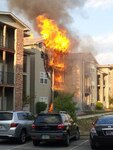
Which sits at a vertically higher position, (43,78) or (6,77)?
(43,78)

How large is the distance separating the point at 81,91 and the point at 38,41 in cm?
2021

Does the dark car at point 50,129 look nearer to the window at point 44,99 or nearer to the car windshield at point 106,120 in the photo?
the car windshield at point 106,120

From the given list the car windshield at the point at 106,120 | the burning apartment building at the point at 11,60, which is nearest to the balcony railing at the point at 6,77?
the burning apartment building at the point at 11,60

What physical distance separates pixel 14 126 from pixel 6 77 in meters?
19.5

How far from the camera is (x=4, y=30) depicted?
36.3 meters

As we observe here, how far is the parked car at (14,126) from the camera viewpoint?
57.9 feet

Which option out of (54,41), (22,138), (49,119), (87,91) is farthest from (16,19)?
(87,91)

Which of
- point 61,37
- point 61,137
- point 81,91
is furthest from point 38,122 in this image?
point 81,91

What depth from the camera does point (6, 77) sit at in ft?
121

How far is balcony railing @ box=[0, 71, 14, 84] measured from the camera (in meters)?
36.3

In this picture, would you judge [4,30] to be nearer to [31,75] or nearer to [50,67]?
[50,67]

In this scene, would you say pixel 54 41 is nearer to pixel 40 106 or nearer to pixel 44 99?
pixel 40 106

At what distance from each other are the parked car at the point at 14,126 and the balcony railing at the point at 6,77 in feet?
57.8

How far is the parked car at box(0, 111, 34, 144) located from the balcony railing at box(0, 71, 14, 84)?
57.8 ft
